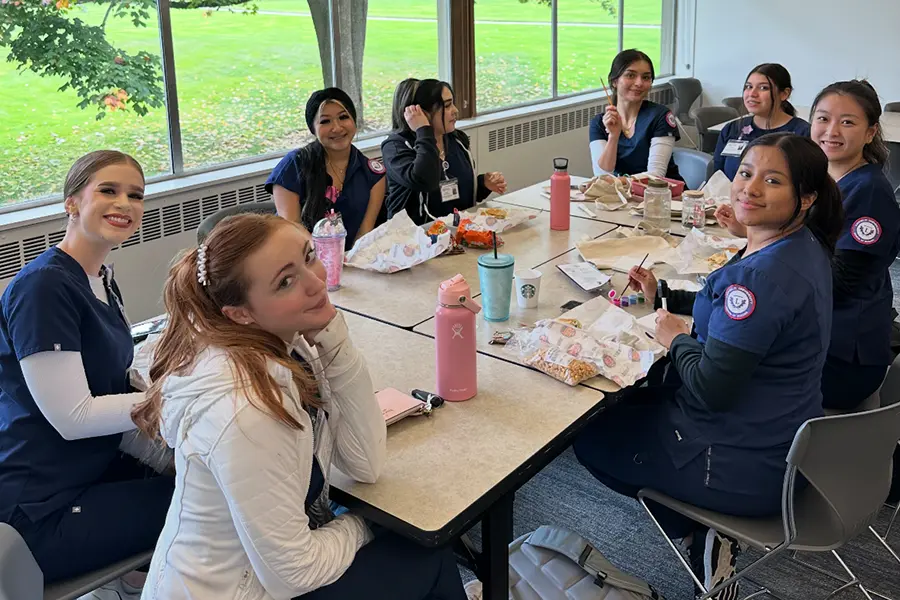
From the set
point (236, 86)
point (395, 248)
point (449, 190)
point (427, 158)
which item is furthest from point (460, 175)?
point (236, 86)

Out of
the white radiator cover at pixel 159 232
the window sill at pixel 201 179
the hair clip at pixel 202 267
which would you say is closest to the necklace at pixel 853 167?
the hair clip at pixel 202 267

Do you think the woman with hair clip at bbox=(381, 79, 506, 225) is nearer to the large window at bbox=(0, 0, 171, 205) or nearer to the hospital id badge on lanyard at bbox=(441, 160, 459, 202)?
the hospital id badge on lanyard at bbox=(441, 160, 459, 202)

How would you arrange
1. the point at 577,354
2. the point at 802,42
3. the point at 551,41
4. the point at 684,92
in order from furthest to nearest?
the point at 684,92
the point at 802,42
the point at 551,41
the point at 577,354

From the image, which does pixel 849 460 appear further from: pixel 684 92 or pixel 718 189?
pixel 684 92

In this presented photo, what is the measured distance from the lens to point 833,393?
2.19m

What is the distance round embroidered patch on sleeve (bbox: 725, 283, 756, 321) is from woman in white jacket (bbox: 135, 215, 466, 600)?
2.46 feet

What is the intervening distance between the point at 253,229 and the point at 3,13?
2.62 m

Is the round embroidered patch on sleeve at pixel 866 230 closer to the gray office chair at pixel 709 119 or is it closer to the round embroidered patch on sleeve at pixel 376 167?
the round embroidered patch on sleeve at pixel 376 167

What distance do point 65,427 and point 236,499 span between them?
1.91 feet

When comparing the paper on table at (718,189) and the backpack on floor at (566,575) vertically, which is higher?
the paper on table at (718,189)

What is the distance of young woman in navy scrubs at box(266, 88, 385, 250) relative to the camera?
2957mm

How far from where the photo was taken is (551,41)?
20.5ft

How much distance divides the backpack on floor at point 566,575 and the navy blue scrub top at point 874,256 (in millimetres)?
918

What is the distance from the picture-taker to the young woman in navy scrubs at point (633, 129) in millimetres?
3727
